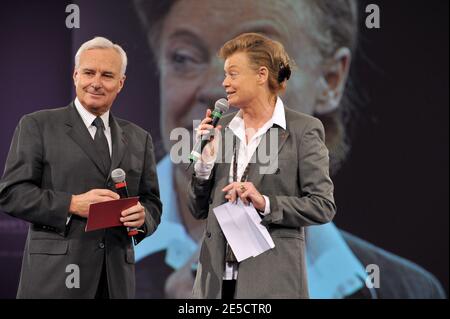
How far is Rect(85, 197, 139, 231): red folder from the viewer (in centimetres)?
226

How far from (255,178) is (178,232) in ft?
7.30

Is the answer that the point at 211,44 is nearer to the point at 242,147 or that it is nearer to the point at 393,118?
the point at 393,118

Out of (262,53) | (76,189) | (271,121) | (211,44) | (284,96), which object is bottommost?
(76,189)

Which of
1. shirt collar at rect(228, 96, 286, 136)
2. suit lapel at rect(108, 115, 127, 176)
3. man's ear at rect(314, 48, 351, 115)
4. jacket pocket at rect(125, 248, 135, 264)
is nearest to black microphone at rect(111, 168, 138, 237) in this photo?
suit lapel at rect(108, 115, 127, 176)

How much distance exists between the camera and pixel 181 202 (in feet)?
14.9

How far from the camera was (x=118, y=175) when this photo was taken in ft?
7.76

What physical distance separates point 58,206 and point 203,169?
576 mm

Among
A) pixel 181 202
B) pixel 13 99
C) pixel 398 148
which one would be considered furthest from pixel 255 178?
pixel 13 99

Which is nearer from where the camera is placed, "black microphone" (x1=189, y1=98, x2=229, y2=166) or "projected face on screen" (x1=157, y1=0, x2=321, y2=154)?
"black microphone" (x1=189, y1=98, x2=229, y2=166)

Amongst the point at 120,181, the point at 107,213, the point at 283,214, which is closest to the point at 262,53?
the point at 283,214

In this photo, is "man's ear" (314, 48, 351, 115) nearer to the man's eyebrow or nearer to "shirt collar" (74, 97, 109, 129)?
the man's eyebrow

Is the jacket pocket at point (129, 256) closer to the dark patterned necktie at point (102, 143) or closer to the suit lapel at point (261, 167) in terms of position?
the dark patterned necktie at point (102, 143)

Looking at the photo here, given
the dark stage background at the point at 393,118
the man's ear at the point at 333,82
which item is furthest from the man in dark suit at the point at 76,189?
the man's ear at the point at 333,82
